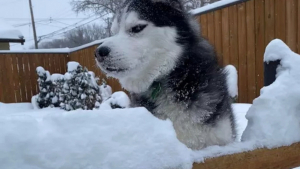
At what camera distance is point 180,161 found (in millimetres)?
618

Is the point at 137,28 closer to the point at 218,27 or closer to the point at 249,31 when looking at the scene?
the point at 249,31

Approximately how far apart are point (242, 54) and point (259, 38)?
1.31 ft

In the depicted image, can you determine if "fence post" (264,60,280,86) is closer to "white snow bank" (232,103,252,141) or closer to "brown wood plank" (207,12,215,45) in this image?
"white snow bank" (232,103,252,141)

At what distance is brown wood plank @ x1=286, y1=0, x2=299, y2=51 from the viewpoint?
365 centimetres

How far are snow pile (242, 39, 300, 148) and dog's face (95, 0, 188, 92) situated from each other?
0.50m

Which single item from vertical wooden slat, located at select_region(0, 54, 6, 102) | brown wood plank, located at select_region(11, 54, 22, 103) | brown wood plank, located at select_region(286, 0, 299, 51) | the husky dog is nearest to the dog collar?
the husky dog

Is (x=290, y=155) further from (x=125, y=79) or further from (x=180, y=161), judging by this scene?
(x=125, y=79)

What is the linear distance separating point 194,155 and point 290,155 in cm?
45

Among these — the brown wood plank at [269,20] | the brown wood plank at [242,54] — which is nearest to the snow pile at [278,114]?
the brown wood plank at [269,20]

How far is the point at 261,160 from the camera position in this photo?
86 cm

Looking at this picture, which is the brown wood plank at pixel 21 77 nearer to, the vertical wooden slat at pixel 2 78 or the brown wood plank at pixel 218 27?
the vertical wooden slat at pixel 2 78

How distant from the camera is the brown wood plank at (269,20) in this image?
155 inches

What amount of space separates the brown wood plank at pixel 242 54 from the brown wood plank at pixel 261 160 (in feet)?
11.9

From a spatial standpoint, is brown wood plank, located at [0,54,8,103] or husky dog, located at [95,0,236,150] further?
brown wood plank, located at [0,54,8,103]
